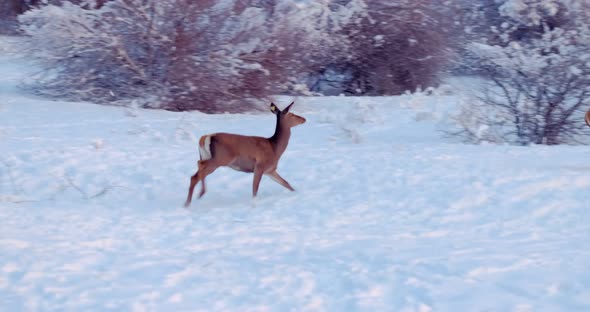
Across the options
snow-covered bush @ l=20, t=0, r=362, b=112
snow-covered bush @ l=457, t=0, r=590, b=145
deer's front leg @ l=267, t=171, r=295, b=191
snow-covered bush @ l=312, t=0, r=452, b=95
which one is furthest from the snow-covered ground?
snow-covered bush @ l=312, t=0, r=452, b=95

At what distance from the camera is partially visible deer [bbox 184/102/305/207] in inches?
425

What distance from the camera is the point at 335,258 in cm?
777

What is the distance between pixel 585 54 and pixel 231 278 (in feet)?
50.6

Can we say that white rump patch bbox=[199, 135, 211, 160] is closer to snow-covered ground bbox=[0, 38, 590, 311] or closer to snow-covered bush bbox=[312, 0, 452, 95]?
snow-covered ground bbox=[0, 38, 590, 311]

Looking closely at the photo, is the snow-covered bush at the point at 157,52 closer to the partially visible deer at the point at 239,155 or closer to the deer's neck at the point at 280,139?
the deer's neck at the point at 280,139

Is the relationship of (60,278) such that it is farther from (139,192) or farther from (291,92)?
(291,92)

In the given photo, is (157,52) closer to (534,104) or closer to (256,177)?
(534,104)

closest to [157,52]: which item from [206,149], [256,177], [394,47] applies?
[394,47]

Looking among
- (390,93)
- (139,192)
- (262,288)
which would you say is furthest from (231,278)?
(390,93)

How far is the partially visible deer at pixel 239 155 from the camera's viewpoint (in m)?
10.8

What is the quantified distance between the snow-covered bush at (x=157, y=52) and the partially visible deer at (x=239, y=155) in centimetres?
908

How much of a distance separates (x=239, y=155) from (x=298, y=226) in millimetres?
1863

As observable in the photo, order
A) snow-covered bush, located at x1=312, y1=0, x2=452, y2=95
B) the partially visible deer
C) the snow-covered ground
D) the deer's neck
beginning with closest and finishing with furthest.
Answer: the snow-covered ground < the partially visible deer < the deer's neck < snow-covered bush, located at x1=312, y1=0, x2=452, y2=95

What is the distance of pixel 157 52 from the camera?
20.7 meters
